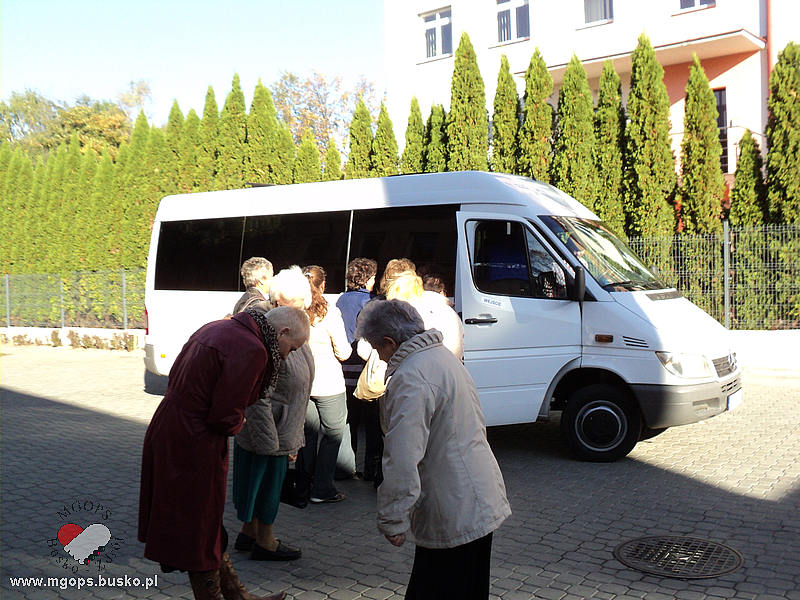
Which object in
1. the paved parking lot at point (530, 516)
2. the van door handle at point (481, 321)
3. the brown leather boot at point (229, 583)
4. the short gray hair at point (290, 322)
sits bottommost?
the paved parking lot at point (530, 516)

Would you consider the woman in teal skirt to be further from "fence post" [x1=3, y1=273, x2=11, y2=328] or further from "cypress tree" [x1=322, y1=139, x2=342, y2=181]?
"fence post" [x1=3, y1=273, x2=11, y2=328]

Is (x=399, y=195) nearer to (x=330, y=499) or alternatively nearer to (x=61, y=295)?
(x=330, y=499)

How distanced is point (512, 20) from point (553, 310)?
1859 centimetres

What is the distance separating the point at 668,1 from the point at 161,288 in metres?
15.8

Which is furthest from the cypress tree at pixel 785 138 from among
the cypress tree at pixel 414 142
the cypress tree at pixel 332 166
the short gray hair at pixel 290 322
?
the short gray hair at pixel 290 322

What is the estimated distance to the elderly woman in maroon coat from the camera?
3.58m

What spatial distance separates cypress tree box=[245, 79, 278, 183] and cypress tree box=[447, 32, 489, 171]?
17.8 feet

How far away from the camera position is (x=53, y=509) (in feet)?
20.6

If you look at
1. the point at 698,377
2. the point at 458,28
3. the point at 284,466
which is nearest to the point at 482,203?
the point at 698,377

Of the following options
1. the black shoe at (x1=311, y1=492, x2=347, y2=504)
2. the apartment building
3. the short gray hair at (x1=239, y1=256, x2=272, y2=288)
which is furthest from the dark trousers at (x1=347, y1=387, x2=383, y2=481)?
the apartment building

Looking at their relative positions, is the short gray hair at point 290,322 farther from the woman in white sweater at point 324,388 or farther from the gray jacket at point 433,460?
the woman in white sweater at point 324,388

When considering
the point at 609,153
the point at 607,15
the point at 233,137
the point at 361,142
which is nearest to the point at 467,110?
the point at 361,142

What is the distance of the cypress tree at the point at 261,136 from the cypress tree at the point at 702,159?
414 inches

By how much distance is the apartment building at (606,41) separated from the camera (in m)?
19.6
